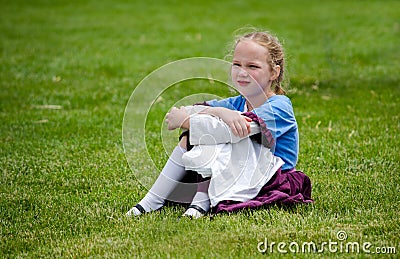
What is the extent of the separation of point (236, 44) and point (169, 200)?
104 cm

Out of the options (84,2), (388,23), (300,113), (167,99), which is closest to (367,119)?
(300,113)

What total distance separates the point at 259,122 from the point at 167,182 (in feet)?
2.16

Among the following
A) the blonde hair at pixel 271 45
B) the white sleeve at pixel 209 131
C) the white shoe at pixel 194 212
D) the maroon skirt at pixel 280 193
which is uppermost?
the blonde hair at pixel 271 45

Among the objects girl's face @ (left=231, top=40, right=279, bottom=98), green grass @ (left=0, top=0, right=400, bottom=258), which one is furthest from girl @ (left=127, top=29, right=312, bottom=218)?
green grass @ (left=0, top=0, right=400, bottom=258)

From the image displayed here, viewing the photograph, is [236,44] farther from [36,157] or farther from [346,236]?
[36,157]

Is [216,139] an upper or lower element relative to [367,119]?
upper

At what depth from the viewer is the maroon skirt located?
3.85m

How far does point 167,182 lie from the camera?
3980 millimetres

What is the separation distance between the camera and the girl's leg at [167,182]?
3.97 metres

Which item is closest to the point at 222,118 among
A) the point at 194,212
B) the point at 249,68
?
the point at 249,68

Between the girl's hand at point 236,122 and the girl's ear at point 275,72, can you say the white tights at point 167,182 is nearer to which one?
the girl's hand at point 236,122

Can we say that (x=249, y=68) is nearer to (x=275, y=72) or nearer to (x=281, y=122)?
(x=275, y=72)

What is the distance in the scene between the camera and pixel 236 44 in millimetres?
4141

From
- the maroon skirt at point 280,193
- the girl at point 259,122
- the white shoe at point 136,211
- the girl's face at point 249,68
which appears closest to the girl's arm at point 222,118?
the girl at point 259,122
